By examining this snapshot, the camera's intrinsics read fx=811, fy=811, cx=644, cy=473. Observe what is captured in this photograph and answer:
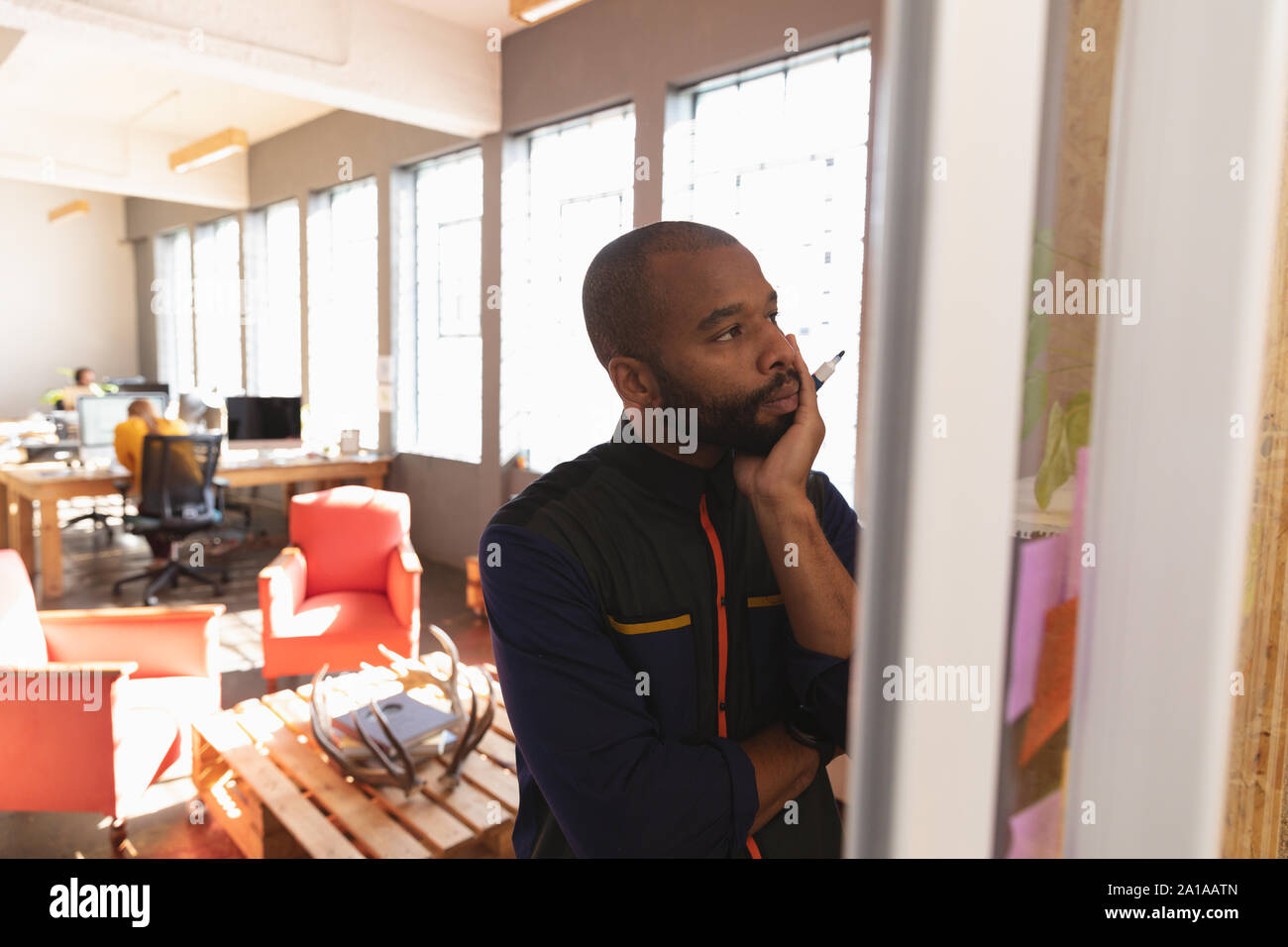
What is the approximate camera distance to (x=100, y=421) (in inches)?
230

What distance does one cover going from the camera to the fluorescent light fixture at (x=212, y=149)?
226 inches

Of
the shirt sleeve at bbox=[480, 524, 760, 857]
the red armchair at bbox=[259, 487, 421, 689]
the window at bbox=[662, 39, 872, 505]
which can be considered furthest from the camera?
the window at bbox=[662, 39, 872, 505]

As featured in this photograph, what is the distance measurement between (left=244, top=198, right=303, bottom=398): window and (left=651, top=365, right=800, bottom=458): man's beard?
24.0ft

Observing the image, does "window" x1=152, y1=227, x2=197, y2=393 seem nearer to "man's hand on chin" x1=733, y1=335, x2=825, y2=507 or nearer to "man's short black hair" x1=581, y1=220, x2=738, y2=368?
"man's short black hair" x1=581, y1=220, x2=738, y2=368

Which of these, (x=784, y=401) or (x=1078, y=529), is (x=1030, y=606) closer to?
(x=1078, y=529)

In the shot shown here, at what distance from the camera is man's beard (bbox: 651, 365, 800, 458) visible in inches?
35.7

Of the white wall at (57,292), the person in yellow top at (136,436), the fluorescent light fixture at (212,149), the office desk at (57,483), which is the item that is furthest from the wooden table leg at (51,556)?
the white wall at (57,292)

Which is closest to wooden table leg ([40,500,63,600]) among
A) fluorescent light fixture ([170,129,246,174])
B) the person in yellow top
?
the person in yellow top

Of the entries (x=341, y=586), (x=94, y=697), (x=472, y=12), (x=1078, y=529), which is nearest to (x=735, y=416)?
(x=1078, y=529)

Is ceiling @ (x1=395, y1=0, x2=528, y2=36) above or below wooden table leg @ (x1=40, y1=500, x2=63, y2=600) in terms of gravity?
above

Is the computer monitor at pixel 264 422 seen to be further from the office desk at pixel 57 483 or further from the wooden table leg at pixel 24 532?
the wooden table leg at pixel 24 532

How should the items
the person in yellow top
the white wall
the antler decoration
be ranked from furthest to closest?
the white wall → the person in yellow top → the antler decoration

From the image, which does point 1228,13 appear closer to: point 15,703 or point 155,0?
point 15,703

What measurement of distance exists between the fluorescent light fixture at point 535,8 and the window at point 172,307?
315 inches
